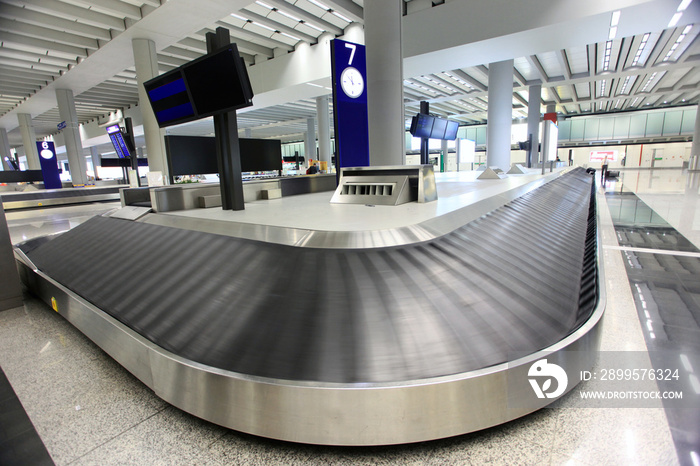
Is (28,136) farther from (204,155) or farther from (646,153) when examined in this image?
(646,153)

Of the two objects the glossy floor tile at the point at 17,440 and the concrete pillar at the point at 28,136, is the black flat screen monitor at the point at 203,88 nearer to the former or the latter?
the glossy floor tile at the point at 17,440

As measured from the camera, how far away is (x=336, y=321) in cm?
138

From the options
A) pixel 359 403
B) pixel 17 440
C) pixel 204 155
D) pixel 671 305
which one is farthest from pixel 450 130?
pixel 17 440

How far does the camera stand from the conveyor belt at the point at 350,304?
1302 mm

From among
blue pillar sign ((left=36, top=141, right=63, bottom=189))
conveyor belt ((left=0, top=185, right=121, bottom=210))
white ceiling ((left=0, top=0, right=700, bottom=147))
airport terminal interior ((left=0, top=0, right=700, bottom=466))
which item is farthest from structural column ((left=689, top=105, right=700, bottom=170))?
blue pillar sign ((left=36, top=141, right=63, bottom=189))

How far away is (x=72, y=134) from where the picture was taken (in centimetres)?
1605

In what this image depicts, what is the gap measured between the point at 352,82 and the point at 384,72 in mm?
1051

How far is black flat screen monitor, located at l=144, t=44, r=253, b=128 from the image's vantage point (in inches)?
104

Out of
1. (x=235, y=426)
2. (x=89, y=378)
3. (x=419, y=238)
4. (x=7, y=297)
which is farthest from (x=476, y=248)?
(x=7, y=297)

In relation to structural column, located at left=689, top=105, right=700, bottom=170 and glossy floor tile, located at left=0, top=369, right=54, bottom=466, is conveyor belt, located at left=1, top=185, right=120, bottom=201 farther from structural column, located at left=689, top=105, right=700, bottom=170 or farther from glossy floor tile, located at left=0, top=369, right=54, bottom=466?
structural column, located at left=689, top=105, right=700, bottom=170

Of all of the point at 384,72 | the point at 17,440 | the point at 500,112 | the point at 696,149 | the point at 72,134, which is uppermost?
the point at 72,134

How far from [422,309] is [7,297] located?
3.48m

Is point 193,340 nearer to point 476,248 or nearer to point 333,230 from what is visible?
point 333,230

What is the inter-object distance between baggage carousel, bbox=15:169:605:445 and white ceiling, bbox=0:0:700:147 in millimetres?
8638
